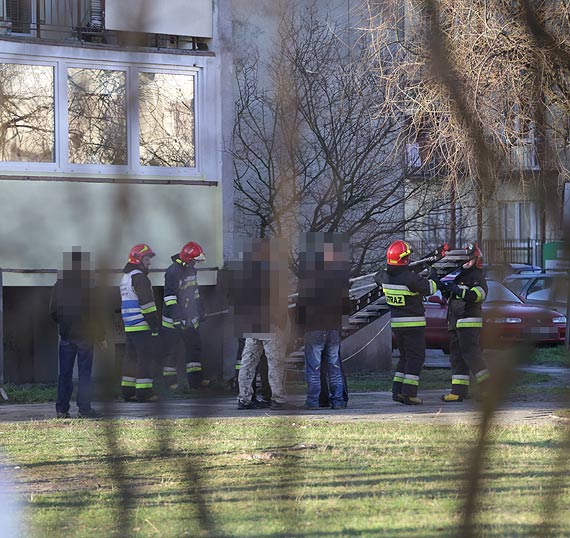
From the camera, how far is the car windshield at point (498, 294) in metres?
1.47

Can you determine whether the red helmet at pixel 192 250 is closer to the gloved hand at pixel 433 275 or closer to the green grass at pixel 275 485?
the green grass at pixel 275 485

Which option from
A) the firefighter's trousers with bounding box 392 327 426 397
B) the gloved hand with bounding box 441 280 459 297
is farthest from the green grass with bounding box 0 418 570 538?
the firefighter's trousers with bounding box 392 327 426 397

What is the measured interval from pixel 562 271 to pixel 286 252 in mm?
388

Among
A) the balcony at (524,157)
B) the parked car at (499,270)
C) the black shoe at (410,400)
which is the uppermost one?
the balcony at (524,157)

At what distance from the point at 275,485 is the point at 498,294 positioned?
21.5 inches

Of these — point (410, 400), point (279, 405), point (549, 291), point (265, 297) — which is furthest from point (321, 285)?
point (410, 400)

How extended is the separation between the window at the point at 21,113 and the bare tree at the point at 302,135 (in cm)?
32

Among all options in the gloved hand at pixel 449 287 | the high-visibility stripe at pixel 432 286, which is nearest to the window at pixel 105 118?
the gloved hand at pixel 449 287

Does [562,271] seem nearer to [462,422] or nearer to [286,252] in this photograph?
[286,252]

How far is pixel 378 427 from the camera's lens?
28.0 feet

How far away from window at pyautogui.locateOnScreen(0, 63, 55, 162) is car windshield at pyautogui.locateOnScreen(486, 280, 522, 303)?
0.68 metres

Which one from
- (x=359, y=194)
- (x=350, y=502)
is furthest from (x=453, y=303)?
(x=359, y=194)

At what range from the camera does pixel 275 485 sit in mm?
1796

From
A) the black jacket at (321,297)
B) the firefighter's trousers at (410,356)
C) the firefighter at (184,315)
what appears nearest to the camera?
the firefighter at (184,315)
